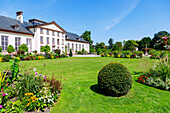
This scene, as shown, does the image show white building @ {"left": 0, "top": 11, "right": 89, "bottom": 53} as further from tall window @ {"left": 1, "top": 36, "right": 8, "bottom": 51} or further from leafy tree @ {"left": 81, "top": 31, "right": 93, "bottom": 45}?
leafy tree @ {"left": 81, "top": 31, "right": 93, "bottom": 45}

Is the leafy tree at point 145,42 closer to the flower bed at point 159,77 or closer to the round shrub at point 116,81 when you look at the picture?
the flower bed at point 159,77

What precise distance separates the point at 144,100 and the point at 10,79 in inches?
185

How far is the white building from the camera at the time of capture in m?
28.0

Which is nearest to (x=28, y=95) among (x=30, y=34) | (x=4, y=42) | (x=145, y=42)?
(x=4, y=42)

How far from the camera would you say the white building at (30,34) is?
28.0m

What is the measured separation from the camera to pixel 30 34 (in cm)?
3312

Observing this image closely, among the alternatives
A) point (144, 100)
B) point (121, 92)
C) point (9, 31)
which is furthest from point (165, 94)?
point (9, 31)

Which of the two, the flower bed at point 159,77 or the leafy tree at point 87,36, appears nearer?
the flower bed at point 159,77

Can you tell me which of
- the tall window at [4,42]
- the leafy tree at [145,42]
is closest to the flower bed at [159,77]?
the tall window at [4,42]

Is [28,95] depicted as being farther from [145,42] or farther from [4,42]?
[145,42]

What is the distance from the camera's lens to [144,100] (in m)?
3.80

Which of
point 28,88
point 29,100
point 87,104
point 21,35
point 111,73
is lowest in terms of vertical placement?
point 87,104

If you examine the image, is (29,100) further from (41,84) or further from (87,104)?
(87,104)

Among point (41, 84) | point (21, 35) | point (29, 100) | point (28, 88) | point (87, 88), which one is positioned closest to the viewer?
point (29, 100)
